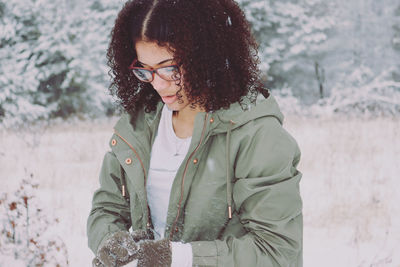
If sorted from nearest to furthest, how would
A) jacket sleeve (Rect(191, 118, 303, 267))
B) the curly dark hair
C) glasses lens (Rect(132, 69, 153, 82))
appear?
jacket sleeve (Rect(191, 118, 303, 267)), the curly dark hair, glasses lens (Rect(132, 69, 153, 82))

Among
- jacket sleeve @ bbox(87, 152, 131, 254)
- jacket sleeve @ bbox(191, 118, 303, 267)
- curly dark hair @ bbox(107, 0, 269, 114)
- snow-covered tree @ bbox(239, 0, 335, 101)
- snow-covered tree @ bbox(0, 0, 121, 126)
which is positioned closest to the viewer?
jacket sleeve @ bbox(191, 118, 303, 267)

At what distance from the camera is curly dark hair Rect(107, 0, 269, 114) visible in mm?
1879

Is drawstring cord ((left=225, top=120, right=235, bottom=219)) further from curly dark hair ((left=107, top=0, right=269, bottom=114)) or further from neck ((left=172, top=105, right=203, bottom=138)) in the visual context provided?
neck ((left=172, top=105, right=203, bottom=138))

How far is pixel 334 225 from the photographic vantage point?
5.15 m

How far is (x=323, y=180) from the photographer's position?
639 centimetres

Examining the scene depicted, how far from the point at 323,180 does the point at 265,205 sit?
4.90 metres

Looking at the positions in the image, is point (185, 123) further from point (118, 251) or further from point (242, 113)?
point (118, 251)

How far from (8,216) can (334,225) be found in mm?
3570

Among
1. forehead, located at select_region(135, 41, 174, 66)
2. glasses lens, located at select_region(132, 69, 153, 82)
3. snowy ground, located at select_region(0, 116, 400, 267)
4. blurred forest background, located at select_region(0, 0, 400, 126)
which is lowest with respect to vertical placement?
snowy ground, located at select_region(0, 116, 400, 267)

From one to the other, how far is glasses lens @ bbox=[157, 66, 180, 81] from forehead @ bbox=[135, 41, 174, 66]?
4 cm

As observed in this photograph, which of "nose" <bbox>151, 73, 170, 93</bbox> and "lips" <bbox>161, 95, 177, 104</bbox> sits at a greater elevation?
"nose" <bbox>151, 73, 170, 93</bbox>

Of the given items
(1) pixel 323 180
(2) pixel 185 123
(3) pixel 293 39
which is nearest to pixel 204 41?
(2) pixel 185 123

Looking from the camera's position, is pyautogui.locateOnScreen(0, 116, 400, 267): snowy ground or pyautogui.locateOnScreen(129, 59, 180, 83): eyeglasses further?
pyautogui.locateOnScreen(0, 116, 400, 267): snowy ground

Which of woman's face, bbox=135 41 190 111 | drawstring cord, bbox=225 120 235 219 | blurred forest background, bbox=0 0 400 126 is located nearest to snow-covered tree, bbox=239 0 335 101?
blurred forest background, bbox=0 0 400 126
